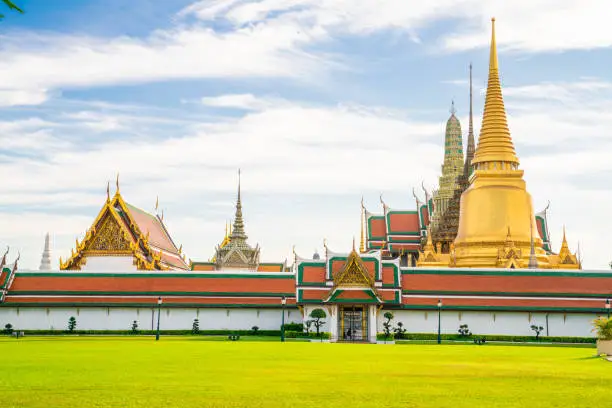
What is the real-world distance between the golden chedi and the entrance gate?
13155mm

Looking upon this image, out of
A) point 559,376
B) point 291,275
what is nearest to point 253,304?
point 291,275

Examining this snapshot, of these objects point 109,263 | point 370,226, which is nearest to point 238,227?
point 370,226

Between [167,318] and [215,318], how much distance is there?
241cm

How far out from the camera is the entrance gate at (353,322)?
41281mm

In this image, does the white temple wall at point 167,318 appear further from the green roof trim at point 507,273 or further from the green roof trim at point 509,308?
the green roof trim at point 507,273

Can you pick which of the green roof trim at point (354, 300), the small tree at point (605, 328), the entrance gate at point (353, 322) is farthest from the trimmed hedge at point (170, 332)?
the small tree at point (605, 328)

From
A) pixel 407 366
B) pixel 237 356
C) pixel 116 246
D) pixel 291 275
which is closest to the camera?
pixel 407 366

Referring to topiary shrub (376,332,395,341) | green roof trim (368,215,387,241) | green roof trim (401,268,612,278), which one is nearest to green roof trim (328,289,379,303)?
topiary shrub (376,332,395,341)

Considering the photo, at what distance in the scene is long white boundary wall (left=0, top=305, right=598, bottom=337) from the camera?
42438mm

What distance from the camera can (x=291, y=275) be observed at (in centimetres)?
4522

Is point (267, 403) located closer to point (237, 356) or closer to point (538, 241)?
point (237, 356)

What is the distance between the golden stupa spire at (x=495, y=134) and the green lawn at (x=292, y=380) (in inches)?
1237

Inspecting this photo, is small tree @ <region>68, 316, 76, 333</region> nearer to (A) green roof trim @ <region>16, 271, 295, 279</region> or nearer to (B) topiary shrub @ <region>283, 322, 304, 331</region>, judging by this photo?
(A) green roof trim @ <region>16, 271, 295, 279</region>

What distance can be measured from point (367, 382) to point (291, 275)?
29250 millimetres
